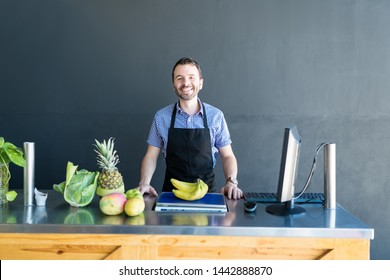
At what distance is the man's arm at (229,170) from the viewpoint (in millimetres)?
2219

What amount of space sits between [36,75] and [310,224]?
2.78m

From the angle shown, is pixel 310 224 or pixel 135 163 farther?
pixel 135 163

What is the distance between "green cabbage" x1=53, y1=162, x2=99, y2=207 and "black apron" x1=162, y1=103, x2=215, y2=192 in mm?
943

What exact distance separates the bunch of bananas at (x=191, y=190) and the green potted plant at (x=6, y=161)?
759 mm

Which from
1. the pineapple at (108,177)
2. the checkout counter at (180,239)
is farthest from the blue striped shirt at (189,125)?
the checkout counter at (180,239)

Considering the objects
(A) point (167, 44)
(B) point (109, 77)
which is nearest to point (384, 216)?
(A) point (167, 44)

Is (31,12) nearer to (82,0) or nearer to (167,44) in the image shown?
(82,0)

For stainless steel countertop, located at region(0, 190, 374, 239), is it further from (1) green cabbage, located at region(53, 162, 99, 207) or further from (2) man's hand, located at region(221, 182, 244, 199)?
(2) man's hand, located at region(221, 182, 244, 199)

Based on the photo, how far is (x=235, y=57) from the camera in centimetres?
346

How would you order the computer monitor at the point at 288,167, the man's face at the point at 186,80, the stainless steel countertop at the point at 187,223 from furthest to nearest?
1. the man's face at the point at 186,80
2. the computer monitor at the point at 288,167
3. the stainless steel countertop at the point at 187,223

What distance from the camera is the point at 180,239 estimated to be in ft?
5.38

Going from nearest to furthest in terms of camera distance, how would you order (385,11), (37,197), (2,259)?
(2,259), (37,197), (385,11)

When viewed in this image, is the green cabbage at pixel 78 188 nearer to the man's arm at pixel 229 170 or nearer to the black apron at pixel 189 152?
the man's arm at pixel 229 170

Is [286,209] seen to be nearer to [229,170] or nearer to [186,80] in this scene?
[229,170]
